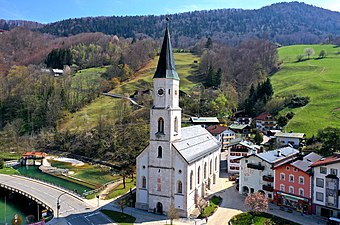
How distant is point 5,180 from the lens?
51906 mm

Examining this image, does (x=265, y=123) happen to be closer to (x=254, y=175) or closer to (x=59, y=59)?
(x=254, y=175)

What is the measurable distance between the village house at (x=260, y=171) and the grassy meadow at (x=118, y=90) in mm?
45241

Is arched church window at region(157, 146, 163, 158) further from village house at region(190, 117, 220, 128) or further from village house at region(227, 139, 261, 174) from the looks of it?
village house at region(190, 117, 220, 128)

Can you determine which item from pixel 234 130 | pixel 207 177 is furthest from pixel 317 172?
pixel 234 130

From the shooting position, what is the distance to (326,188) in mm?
35438

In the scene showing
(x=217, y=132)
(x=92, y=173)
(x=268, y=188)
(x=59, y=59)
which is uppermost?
(x=59, y=59)

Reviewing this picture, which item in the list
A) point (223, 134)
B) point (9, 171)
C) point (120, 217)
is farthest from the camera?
point (223, 134)

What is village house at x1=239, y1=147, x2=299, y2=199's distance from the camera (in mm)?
41031

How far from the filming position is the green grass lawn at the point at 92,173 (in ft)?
176

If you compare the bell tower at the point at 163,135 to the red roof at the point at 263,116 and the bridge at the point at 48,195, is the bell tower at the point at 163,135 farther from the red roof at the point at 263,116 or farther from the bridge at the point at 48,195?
the red roof at the point at 263,116

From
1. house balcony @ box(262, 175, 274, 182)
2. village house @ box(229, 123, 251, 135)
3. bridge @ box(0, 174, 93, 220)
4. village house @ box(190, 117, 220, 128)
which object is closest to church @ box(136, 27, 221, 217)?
bridge @ box(0, 174, 93, 220)

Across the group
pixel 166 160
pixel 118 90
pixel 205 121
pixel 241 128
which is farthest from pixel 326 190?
pixel 118 90

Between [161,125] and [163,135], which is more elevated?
[161,125]

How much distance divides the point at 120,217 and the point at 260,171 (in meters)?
18.2
